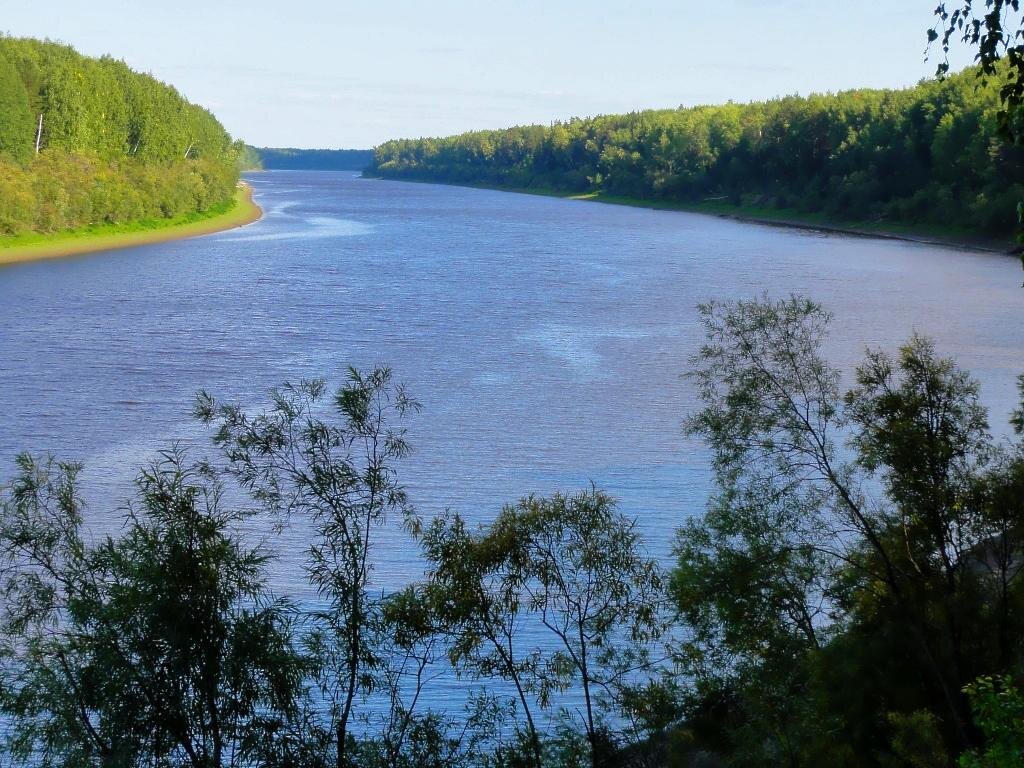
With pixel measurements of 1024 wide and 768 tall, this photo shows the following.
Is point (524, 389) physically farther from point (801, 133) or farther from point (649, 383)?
point (801, 133)

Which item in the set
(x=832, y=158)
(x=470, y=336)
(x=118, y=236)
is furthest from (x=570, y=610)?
(x=832, y=158)

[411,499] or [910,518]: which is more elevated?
[910,518]

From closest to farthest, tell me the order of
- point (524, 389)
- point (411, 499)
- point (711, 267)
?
1. point (411, 499)
2. point (524, 389)
3. point (711, 267)

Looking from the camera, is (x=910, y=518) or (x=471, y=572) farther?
(x=910, y=518)

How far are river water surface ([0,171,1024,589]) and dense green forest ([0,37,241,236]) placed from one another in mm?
6827

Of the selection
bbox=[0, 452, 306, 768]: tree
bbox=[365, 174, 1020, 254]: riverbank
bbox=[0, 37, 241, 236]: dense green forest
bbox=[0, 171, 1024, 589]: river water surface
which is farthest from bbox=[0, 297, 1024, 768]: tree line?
bbox=[0, 37, 241, 236]: dense green forest

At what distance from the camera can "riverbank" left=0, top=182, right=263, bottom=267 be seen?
63.5 m

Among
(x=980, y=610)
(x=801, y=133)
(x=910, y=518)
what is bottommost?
(x=980, y=610)

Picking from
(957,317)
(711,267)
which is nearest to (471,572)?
(957,317)

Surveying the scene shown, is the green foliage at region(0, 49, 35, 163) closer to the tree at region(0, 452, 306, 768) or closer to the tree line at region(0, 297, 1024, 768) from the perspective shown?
the tree line at region(0, 297, 1024, 768)

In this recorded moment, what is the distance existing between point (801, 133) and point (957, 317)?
5776cm

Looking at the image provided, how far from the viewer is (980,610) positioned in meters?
12.4

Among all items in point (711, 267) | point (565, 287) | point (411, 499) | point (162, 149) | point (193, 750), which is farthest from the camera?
point (162, 149)

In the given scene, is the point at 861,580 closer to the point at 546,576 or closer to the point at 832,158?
the point at 546,576
